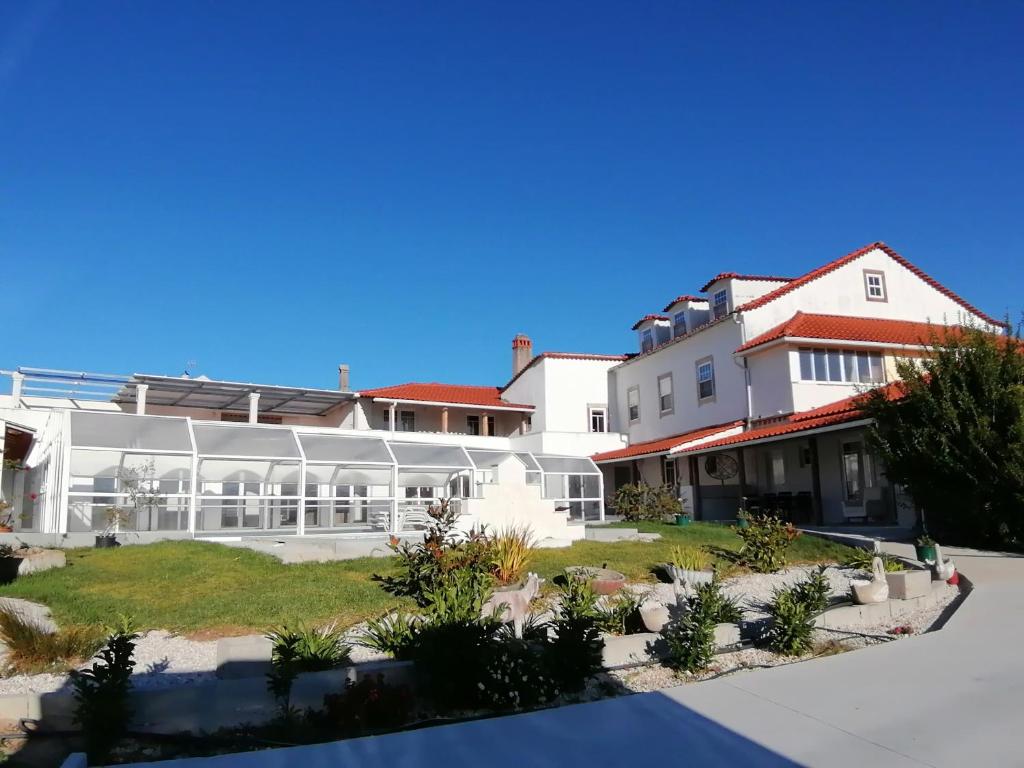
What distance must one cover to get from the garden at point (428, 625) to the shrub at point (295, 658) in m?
0.02

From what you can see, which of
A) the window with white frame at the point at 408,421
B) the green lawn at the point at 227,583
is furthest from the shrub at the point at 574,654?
the window with white frame at the point at 408,421

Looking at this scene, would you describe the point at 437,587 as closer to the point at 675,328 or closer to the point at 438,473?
the point at 438,473

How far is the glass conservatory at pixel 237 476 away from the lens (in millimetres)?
18375

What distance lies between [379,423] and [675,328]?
14.3m

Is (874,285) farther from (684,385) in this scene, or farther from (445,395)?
(445,395)

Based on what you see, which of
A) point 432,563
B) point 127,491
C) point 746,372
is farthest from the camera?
point 746,372

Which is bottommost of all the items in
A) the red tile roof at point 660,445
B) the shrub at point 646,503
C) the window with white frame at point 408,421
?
the shrub at point 646,503

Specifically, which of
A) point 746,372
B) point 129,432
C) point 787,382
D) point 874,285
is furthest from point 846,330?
point 129,432

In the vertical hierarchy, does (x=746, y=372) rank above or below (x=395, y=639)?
above

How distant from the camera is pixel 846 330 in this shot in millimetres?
25344

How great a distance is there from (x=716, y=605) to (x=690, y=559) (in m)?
5.29

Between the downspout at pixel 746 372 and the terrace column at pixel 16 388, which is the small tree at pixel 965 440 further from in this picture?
the terrace column at pixel 16 388

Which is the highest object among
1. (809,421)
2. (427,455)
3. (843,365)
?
(843,365)

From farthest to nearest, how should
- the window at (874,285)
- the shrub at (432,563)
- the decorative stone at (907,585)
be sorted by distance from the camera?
1. the window at (874,285)
2. the shrub at (432,563)
3. the decorative stone at (907,585)
